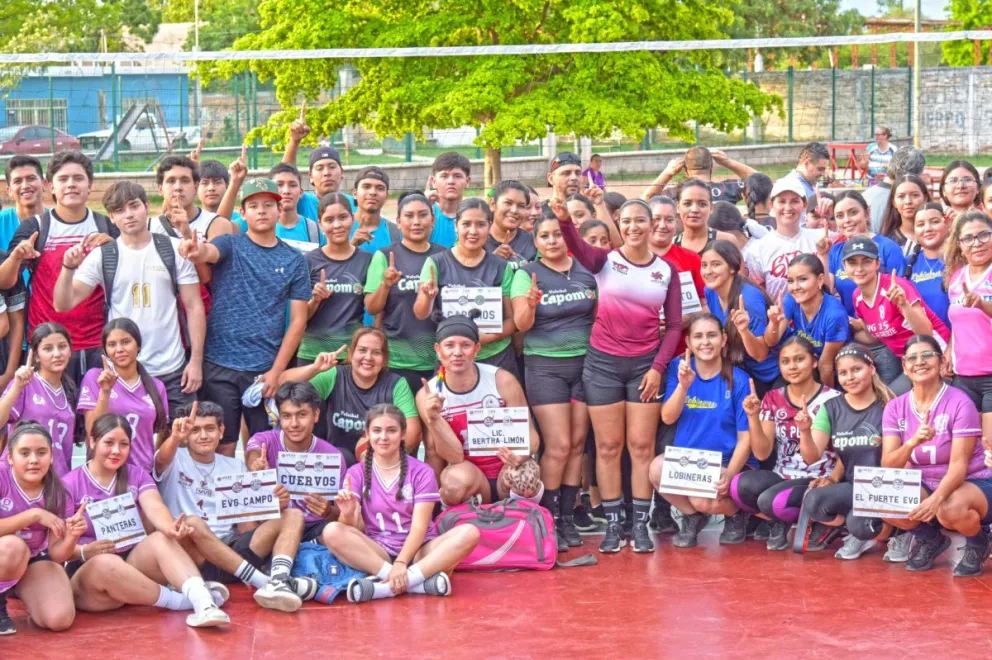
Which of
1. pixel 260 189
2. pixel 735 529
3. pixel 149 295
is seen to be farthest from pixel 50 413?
pixel 735 529

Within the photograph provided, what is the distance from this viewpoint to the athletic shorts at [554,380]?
288 inches

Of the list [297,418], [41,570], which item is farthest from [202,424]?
[41,570]

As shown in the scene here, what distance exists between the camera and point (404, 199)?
24.7 feet

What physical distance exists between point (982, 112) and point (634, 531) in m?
33.5

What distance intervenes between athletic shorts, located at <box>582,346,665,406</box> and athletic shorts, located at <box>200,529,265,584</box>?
2011mm

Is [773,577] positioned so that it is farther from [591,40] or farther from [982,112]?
[982,112]

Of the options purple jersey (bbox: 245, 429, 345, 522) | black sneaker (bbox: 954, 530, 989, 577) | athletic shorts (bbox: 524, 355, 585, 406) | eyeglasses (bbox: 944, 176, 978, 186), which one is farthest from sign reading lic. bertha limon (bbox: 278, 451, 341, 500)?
eyeglasses (bbox: 944, 176, 978, 186)

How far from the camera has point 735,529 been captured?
7449mm

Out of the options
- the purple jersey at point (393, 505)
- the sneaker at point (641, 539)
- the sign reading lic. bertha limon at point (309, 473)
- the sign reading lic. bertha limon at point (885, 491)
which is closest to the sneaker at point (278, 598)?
the purple jersey at point (393, 505)

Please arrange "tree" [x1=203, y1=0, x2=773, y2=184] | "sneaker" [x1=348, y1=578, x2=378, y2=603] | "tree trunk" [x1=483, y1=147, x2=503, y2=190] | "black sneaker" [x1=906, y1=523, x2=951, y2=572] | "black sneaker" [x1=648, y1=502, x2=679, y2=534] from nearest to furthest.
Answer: "sneaker" [x1=348, y1=578, x2=378, y2=603] → "black sneaker" [x1=906, y1=523, x2=951, y2=572] → "black sneaker" [x1=648, y1=502, x2=679, y2=534] → "tree" [x1=203, y1=0, x2=773, y2=184] → "tree trunk" [x1=483, y1=147, x2=503, y2=190]

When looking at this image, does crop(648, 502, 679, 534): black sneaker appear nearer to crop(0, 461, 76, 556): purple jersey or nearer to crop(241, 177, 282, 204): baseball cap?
crop(241, 177, 282, 204): baseball cap

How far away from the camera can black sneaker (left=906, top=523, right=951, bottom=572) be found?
6836 millimetres

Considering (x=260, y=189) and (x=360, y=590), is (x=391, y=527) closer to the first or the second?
(x=360, y=590)

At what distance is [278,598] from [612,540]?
1.99m
